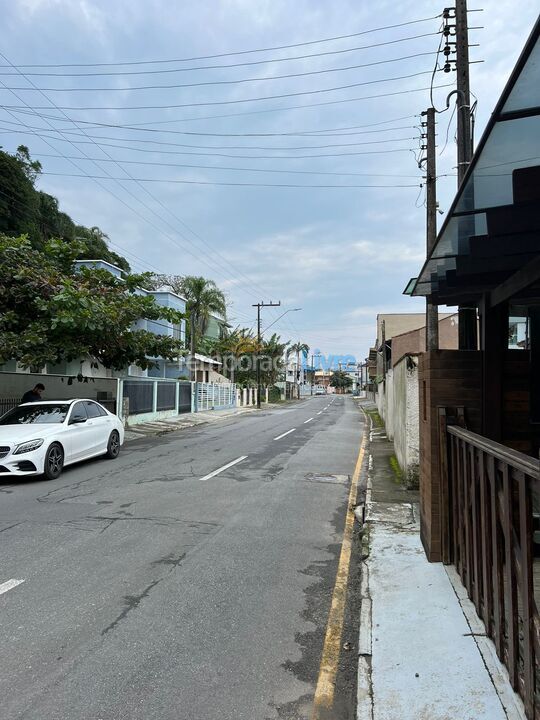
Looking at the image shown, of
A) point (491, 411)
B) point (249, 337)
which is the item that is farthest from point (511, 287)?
point (249, 337)

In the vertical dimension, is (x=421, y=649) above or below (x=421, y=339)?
below

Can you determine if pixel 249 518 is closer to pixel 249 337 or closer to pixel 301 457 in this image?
pixel 301 457

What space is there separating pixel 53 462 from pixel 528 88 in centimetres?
996

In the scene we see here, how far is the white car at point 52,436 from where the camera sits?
31.3 ft

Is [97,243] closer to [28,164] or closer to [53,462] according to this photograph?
[28,164]

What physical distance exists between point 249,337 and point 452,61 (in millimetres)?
41271

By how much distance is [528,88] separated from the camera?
2102 millimetres

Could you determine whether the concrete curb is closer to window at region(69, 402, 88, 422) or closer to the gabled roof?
the gabled roof

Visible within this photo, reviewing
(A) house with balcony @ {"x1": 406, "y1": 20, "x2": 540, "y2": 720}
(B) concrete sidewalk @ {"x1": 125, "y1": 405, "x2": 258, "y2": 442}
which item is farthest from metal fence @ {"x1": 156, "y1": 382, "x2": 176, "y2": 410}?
(A) house with balcony @ {"x1": 406, "y1": 20, "x2": 540, "y2": 720}

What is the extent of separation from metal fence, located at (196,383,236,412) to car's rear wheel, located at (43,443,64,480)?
22.5 meters

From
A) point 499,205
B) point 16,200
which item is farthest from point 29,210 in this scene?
point 499,205

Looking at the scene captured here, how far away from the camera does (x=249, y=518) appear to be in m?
7.21

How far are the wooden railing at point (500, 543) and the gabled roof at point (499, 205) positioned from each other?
1.41 metres

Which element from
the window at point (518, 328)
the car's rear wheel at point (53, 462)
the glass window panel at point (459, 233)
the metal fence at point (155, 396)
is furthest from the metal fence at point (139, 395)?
the glass window panel at point (459, 233)
